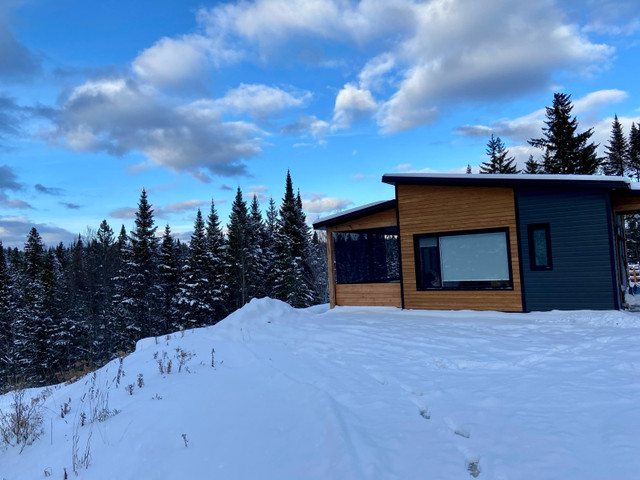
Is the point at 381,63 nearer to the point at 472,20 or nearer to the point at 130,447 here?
the point at 472,20

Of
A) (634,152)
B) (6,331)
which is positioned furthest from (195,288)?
(634,152)

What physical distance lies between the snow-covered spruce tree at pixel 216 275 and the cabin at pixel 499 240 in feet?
56.5

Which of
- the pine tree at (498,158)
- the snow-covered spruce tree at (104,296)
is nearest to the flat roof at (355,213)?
the pine tree at (498,158)

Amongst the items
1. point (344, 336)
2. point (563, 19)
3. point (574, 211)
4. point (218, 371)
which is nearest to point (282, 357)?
point (218, 371)

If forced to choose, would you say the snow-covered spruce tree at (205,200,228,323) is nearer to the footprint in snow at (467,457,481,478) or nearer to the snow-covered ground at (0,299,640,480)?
the snow-covered ground at (0,299,640,480)

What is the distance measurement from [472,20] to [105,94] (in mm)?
12845

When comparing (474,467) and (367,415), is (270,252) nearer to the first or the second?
(367,415)

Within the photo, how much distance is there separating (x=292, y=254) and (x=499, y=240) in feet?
70.4

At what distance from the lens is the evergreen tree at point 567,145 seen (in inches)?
916

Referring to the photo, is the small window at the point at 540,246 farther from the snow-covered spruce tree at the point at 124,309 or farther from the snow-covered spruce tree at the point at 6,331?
the snow-covered spruce tree at the point at 6,331

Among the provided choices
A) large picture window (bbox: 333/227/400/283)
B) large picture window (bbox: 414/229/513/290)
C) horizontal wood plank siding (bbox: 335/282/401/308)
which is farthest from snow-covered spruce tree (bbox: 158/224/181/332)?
large picture window (bbox: 414/229/513/290)

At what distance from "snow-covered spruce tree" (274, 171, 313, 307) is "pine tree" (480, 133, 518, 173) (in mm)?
17271

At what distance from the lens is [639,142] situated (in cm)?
3072

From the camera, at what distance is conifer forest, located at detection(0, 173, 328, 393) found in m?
27.0
